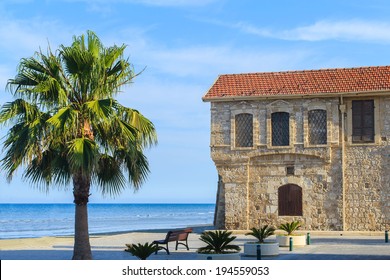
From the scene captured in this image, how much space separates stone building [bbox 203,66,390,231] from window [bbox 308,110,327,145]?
45 millimetres

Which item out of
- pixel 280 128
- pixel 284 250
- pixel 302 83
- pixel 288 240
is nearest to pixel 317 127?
pixel 280 128

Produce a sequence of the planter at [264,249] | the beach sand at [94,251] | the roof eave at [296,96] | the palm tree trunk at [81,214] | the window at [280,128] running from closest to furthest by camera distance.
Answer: the palm tree trunk at [81,214] → the planter at [264,249] → the beach sand at [94,251] → the roof eave at [296,96] → the window at [280,128]

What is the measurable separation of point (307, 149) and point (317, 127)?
3.62ft

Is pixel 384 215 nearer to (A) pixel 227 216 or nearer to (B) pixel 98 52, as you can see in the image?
(A) pixel 227 216

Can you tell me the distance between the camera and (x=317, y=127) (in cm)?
3409

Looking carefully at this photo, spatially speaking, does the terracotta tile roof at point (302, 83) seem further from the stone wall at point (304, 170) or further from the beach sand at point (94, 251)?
the beach sand at point (94, 251)

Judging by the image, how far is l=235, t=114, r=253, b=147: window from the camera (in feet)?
114

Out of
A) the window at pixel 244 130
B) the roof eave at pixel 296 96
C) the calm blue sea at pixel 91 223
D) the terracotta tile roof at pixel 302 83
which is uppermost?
the terracotta tile roof at pixel 302 83

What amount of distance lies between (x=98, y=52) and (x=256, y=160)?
51.9 ft

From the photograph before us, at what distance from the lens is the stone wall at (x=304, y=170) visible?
33.4 meters

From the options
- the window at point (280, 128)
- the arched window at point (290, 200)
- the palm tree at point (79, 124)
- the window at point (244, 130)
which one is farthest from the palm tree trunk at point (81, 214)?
the window at point (280, 128)

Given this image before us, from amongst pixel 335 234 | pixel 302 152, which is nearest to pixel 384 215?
pixel 335 234

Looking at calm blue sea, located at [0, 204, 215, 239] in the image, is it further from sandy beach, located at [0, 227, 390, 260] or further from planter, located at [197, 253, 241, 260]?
planter, located at [197, 253, 241, 260]

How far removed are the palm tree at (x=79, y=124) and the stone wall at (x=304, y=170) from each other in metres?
14.5
